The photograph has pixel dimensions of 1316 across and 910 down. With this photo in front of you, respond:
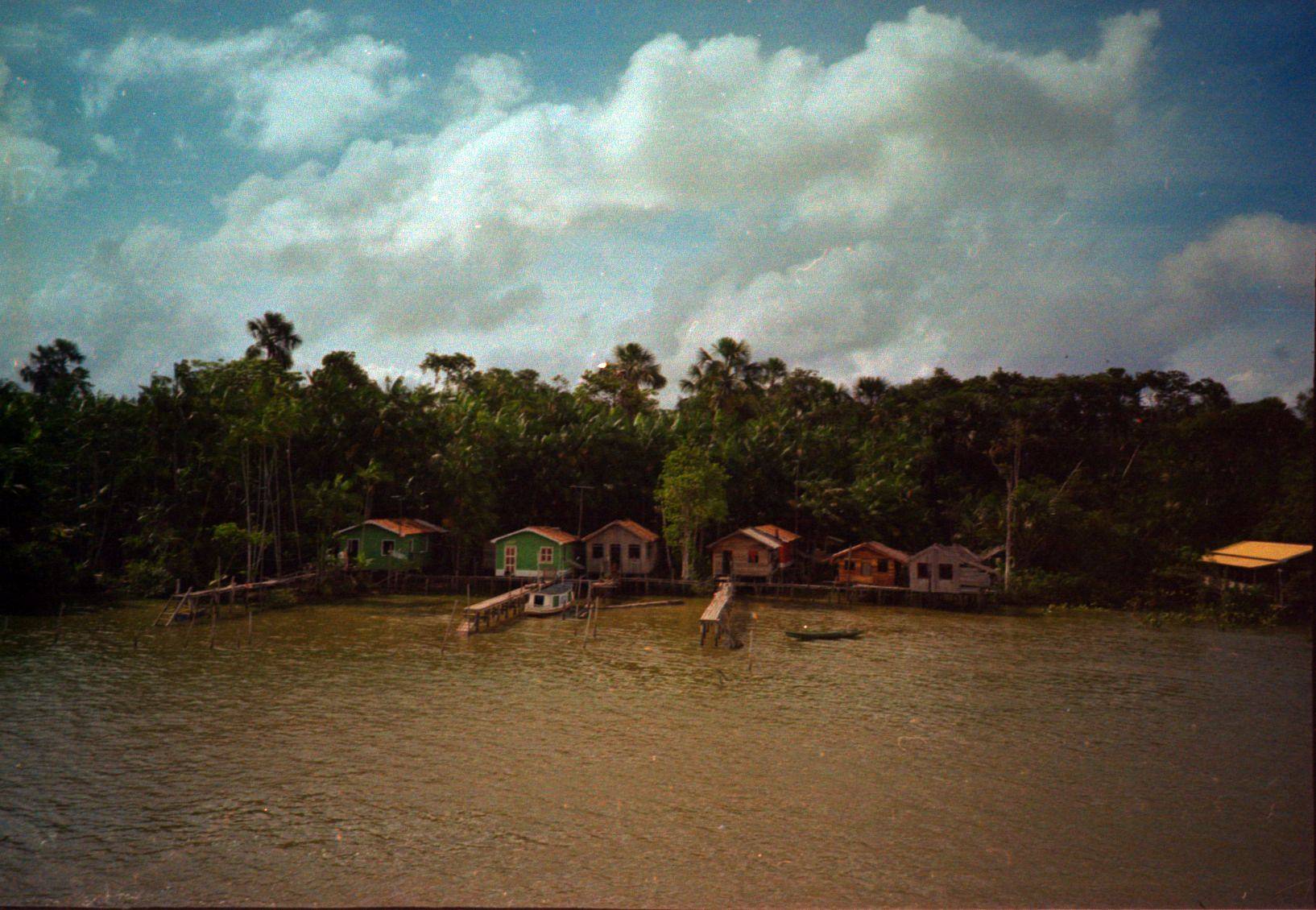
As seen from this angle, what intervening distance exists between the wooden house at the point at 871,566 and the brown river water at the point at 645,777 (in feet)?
50.2

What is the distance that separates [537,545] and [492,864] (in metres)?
33.1

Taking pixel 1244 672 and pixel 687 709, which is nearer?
pixel 687 709

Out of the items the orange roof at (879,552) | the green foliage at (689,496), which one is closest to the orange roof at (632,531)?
the green foliage at (689,496)

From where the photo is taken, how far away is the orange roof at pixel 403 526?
43219mm

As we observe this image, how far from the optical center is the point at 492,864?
11.8 m

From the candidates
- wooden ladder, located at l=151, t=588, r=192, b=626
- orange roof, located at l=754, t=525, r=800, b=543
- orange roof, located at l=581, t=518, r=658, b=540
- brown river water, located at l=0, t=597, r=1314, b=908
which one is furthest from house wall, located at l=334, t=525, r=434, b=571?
orange roof, located at l=754, t=525, r=800, b=543

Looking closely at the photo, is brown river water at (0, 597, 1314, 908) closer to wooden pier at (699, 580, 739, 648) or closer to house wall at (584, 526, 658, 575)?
wooden pier at (699, 580, 739, 648)

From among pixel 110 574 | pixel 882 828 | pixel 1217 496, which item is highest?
pixel 1217 496

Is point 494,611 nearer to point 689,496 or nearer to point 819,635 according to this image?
point 819,635

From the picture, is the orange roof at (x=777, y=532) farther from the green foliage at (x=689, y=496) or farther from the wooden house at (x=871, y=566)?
the wooden house at (x=871, y=566)

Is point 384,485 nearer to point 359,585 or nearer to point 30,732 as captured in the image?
point 359,585

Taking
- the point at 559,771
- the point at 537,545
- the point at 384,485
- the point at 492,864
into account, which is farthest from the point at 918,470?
the point at 492,864

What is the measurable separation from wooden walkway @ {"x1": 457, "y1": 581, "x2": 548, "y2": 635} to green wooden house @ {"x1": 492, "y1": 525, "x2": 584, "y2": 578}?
423cm

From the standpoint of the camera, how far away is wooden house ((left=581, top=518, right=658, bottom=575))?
4588 cm
